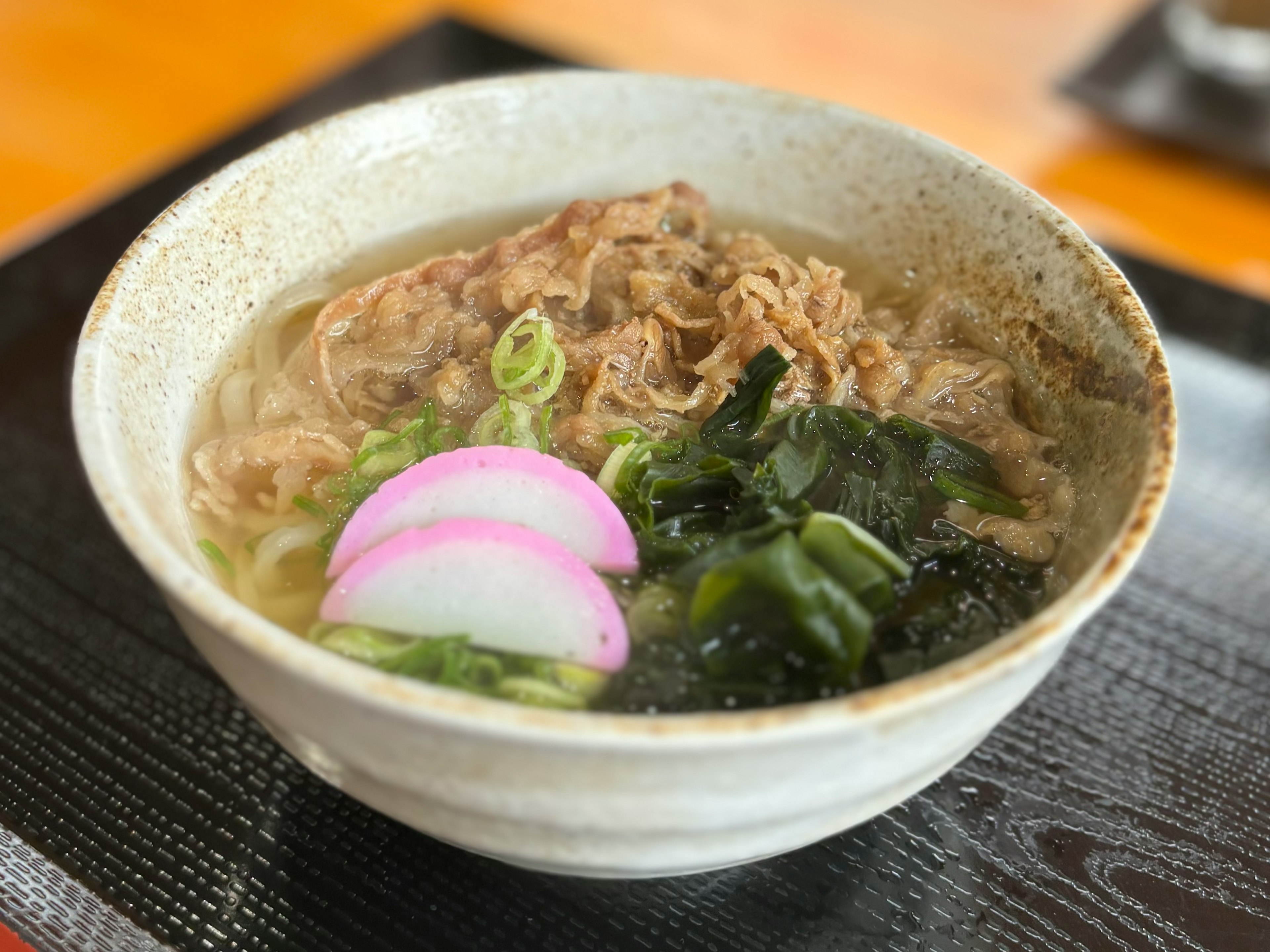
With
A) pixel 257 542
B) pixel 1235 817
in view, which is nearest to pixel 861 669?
pixel 1235 817

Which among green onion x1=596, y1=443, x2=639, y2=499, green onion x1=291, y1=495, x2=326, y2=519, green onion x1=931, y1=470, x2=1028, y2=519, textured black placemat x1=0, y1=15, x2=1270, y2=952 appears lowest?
textured black placemat x1=0, y1=15, x2=1270, y2=952

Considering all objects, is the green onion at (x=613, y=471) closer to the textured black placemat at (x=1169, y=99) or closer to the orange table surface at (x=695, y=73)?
the orange table surface at (x=695, y=73)

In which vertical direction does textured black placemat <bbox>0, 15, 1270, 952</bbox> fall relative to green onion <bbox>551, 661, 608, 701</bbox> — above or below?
below

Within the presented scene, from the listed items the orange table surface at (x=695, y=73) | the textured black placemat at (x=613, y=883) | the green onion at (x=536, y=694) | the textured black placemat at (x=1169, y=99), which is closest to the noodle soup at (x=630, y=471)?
the green onion at (x=536, y=694)

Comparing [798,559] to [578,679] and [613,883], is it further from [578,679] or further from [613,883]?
[613,883]

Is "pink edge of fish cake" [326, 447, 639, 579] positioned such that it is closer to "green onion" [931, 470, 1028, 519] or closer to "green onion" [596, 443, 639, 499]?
"green onion" [596, 443, 639, 499]

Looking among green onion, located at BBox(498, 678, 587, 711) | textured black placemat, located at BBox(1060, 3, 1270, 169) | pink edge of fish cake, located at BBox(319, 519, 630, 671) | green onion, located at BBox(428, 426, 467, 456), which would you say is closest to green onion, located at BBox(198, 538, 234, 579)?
pink edge of fish cake, located at BBox(319, 519, 630, 671)

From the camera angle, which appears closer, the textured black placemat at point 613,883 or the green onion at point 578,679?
the green onion at point 578,679
